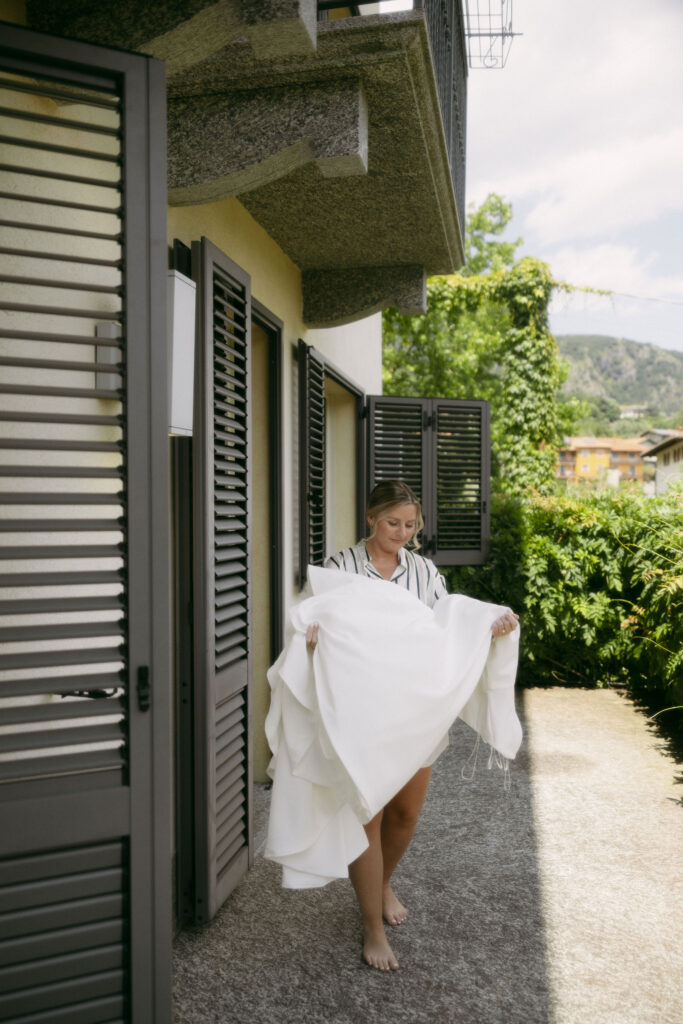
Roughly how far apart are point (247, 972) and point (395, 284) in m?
3.97

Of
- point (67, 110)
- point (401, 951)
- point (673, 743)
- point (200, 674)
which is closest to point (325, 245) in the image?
point (67, 110)

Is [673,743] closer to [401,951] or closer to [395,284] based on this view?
[401,951]

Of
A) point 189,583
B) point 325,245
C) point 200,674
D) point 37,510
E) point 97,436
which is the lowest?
point 200,674

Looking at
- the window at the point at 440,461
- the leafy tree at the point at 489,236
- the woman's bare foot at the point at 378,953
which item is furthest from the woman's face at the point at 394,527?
the leafy tree at the point at 489,236

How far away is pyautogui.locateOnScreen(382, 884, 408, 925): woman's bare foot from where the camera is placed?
3.14 metres

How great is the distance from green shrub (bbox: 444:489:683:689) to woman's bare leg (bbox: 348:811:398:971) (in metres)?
4.10

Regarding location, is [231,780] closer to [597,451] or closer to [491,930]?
[491,930]

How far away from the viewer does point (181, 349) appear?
9.12 ft

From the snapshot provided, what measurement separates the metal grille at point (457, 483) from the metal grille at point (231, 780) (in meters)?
3.63

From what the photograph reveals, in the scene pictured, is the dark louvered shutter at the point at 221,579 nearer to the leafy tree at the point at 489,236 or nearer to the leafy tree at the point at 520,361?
the leafy tree at the point at 520,361

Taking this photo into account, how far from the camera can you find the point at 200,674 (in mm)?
3078

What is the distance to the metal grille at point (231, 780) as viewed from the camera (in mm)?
3211

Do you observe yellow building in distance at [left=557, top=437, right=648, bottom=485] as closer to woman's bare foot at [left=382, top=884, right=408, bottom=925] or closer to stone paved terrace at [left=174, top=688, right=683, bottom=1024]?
stone paved terrace at [left=174, top=688, right=683, bottom=1024]

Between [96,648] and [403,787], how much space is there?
1491 mm
